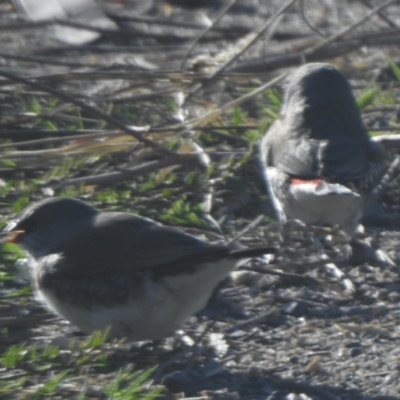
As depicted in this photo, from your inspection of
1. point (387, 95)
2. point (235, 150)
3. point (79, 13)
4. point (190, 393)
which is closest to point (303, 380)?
point (190, 393)

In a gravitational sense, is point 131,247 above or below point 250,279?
above

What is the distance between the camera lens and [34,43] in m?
8.67

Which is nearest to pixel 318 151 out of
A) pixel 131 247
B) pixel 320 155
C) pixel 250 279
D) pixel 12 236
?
pixel 320 155

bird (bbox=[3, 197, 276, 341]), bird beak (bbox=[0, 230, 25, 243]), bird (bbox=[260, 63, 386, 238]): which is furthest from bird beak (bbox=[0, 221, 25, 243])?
bird (bbox=[260, 63, 386, 238])

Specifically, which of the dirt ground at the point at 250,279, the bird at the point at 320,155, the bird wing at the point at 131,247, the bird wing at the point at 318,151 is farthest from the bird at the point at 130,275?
the bird wing at the point at 318,151

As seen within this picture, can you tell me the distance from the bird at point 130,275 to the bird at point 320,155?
1.03 metres

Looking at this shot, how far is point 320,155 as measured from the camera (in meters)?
5.13

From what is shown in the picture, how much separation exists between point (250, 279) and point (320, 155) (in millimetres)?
777

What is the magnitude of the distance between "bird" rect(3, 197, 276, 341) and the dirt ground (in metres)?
0.14

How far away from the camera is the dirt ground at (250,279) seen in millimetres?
3896

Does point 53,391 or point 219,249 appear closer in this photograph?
point 53,391

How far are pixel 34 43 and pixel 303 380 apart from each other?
216 inches

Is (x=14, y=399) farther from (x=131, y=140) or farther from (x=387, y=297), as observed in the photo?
(x=131, y=140)

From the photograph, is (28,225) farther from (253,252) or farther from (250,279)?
(253,252)
